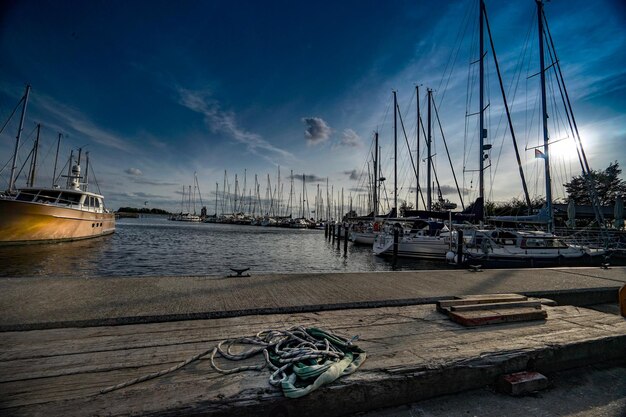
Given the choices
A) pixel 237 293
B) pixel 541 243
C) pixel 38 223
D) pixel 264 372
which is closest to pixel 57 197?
pixel 38 223

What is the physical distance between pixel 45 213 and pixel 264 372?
25.6 m

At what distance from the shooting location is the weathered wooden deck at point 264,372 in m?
1.66

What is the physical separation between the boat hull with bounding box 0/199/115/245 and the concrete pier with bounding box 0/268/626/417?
66.1ft

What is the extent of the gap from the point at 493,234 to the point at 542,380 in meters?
Answer: 16.0

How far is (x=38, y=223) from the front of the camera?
19.3 metres

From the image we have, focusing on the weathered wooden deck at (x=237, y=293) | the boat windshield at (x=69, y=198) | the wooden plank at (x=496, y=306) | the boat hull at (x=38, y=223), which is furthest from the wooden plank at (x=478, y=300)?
the boat windshield at (x=69, y=198)

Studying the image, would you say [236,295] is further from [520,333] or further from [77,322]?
[520,333]

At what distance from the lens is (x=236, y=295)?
3.92 m

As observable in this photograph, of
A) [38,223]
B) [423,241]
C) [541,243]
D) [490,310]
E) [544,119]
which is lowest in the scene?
[423,241]

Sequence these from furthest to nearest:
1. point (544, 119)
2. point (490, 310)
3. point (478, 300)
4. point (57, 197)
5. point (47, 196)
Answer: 1. point (57, 197)
2. point (47, 196)
3. point (544, 119)
4. point (478, 300)
5. point (490, 310)

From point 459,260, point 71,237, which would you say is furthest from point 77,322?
point 71,237

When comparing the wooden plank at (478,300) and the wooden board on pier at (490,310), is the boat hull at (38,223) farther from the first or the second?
the wooden board on pier at (490,310)

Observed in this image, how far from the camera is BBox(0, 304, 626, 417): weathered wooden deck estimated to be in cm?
166

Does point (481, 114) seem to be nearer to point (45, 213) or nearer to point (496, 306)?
point (496, 306)
